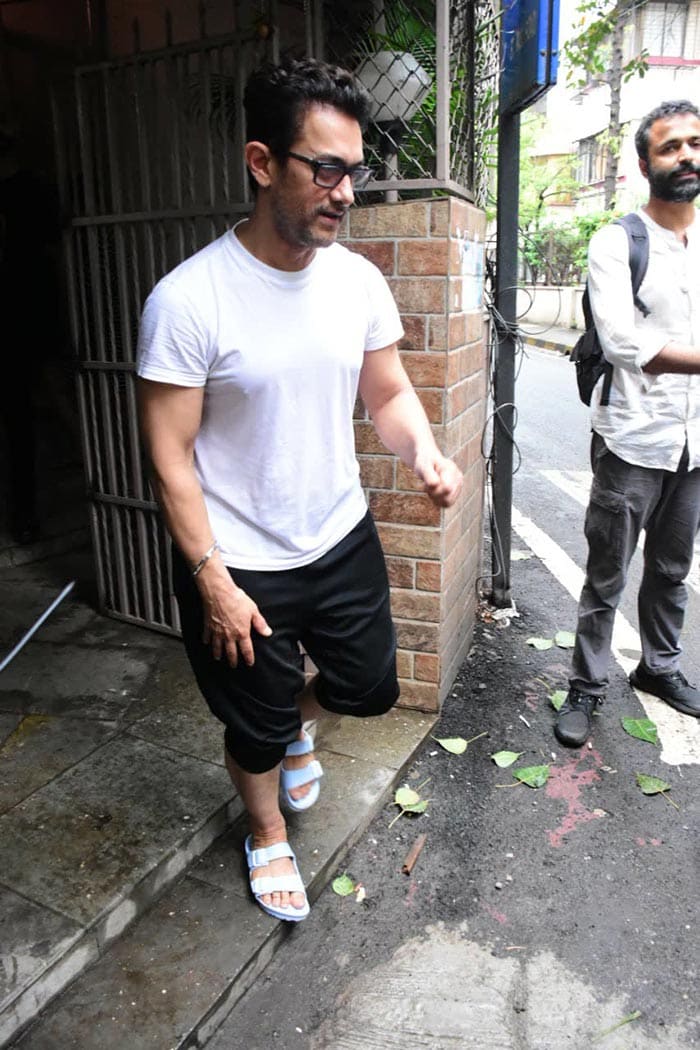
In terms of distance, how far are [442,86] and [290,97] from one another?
1.26m

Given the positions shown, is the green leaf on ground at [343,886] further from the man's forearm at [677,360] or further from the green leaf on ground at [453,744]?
the man's forearm at [677,360]

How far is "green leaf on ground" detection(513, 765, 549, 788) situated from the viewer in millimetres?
2920

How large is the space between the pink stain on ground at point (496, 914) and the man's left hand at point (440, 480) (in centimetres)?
121

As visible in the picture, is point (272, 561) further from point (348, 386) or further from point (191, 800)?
point (191, 800)

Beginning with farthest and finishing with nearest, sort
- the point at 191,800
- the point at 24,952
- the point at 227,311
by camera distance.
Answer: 1. the point at 191,800
2. the point at 24,952
3. the point at 227,311

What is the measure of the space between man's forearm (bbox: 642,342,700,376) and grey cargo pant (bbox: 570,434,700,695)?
0.39 m

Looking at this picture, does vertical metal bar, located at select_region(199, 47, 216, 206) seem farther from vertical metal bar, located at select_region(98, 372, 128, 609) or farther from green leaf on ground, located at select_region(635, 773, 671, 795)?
green leaf on ground, located at select_region(635, 773, 671, 795)

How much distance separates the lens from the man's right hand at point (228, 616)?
187 centimetres

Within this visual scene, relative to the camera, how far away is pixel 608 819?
2732mm

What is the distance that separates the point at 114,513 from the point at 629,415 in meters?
2.40

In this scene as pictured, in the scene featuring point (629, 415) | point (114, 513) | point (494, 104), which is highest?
point (494, 104)

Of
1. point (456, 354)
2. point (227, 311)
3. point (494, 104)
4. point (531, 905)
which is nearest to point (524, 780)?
point (531, 905)

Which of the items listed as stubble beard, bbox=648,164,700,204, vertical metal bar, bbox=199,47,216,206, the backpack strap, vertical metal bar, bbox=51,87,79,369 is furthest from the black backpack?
vertical metal bar, bbox=51,87,79,369

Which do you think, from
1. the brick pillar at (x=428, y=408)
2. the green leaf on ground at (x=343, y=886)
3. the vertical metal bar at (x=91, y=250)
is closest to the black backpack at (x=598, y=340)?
the brick pillar at (x=428, y=408)
